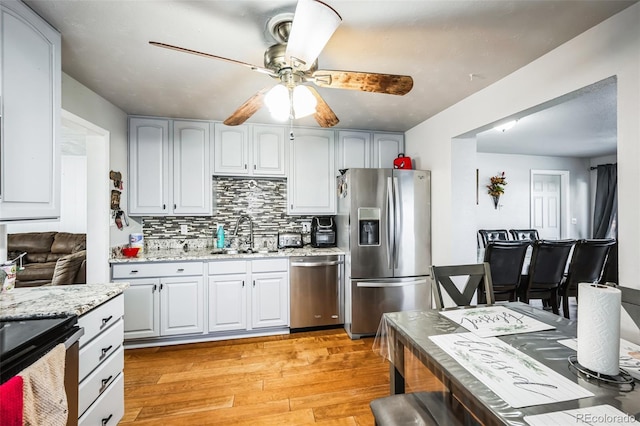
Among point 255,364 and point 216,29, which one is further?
point 255,364

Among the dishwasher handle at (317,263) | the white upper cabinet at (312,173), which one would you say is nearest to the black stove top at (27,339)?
the dishwasher handle at (317,263)

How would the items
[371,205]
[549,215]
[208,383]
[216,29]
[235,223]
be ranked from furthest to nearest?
[549,215]
[235,223]
[371,205]
[208,383]
[216,29]

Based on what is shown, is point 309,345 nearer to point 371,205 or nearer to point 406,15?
point 371,205

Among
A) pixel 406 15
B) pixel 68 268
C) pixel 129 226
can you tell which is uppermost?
pixel 406 15

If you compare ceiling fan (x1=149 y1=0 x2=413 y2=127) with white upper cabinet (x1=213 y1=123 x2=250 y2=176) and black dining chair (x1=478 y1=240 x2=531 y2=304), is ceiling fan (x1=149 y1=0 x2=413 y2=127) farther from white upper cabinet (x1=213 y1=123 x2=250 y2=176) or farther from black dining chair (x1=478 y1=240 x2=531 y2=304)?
black dining chair (x1=478 y1=240 x2=531 y2=304)

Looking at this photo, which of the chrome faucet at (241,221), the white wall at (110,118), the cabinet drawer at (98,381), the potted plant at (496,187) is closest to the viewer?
the cabinet drawer at (98,381)

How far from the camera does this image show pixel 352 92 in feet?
8.04

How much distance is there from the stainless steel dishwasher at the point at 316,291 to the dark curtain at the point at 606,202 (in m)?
5.48

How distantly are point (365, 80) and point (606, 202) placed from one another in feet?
21.2

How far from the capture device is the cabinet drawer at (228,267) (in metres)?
2.90

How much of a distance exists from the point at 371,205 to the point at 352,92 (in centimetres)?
116

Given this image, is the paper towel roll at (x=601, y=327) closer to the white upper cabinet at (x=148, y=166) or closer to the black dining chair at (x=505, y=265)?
the black dining chair at (x=505, y=265)

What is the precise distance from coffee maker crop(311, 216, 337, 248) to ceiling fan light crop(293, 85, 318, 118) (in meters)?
1.97

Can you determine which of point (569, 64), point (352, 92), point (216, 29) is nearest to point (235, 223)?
point (352, 92)
